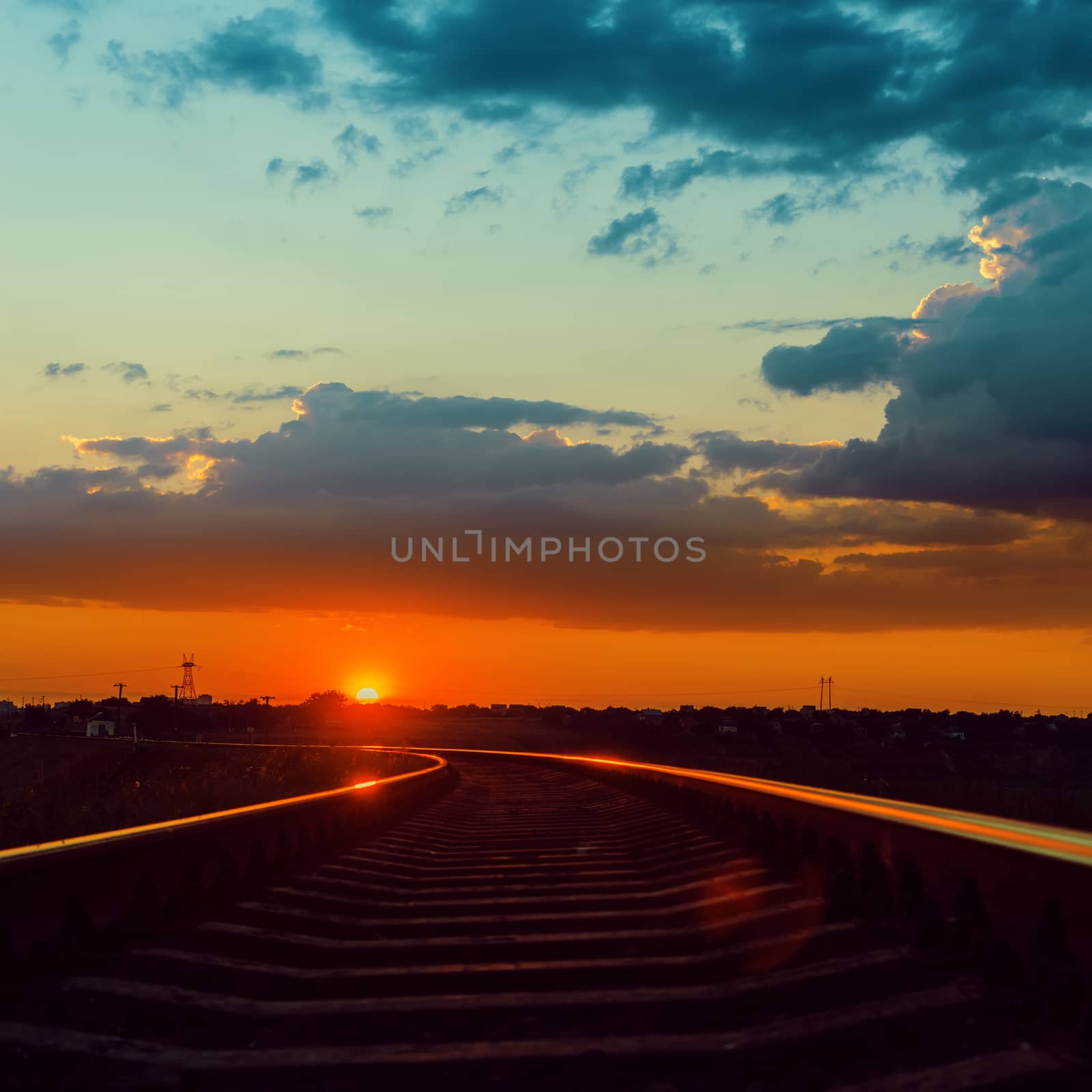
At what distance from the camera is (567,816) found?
12.5 meters

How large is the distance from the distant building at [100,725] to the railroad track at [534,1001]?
14670cm

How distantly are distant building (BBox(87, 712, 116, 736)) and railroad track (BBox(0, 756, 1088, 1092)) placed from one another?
146703mm

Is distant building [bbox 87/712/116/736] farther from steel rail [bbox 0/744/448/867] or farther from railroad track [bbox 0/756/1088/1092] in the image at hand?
railroad track [bbox 0/756/1088/1092]

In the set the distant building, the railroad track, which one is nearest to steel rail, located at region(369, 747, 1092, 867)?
the railroad track

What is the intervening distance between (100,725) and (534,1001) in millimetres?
161789

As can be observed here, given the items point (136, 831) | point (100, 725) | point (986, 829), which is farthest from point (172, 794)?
point (100, 725)

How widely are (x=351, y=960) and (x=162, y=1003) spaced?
3.18ft

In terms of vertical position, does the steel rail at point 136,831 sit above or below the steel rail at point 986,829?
below

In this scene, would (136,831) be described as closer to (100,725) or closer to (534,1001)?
(534,1001)

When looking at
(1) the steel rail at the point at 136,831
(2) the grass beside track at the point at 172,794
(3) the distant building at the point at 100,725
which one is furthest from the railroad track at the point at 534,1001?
(3) the distant building at the point at 100,725

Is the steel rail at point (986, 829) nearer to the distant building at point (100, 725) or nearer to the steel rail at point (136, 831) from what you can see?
the steel rail at point (136, 831)

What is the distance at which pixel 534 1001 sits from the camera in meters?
3.89

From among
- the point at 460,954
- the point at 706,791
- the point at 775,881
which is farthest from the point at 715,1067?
the point at 706,791

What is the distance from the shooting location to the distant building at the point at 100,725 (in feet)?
485
